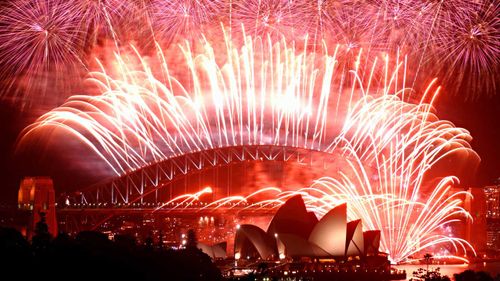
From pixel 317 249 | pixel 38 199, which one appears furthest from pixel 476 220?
pixel 38 199

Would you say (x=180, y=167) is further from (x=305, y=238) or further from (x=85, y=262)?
(x=85, y=262)

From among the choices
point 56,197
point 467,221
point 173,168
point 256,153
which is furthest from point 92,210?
point 467,221

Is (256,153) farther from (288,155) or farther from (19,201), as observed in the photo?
(19,201)

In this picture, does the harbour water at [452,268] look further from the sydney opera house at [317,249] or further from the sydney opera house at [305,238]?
the sydney opera house at [305,238]

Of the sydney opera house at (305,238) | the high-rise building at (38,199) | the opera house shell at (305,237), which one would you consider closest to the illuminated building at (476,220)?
the sydney opera house at (305,238)

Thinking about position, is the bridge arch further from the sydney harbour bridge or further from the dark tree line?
the dark tree line

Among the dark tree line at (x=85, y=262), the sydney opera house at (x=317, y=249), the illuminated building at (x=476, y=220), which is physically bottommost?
the dark tree line at (x=85, y=262)
